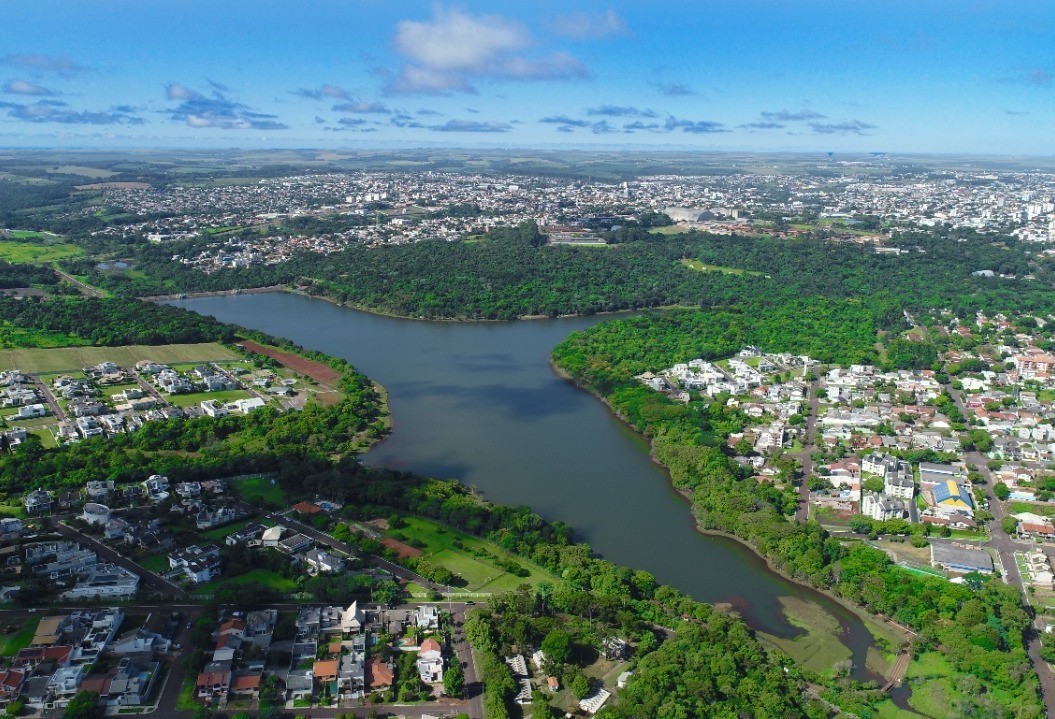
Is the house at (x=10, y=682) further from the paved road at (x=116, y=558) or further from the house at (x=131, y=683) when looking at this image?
the paved road at (x=116, y=558)

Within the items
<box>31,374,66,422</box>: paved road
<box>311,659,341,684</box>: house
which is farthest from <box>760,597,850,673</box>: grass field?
<box>31,374,66,422</box>: paved road

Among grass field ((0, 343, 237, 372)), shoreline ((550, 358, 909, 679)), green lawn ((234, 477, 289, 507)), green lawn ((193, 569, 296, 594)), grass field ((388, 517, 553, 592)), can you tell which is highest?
grass field ((0, 343, 237, 372))

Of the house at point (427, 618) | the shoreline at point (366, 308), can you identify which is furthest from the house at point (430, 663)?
the shoreline at point (366, 308)

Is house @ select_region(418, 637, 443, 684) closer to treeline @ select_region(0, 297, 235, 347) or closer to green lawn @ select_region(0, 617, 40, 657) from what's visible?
green lawn @ select_region(0, 617, 40, 657)

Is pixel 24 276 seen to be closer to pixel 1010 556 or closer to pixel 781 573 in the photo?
pixel 781 573

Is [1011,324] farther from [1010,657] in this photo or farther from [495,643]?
[495,643]

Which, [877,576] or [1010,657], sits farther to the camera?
[877,576]

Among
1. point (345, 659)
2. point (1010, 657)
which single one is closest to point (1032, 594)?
point (1010, 657)
